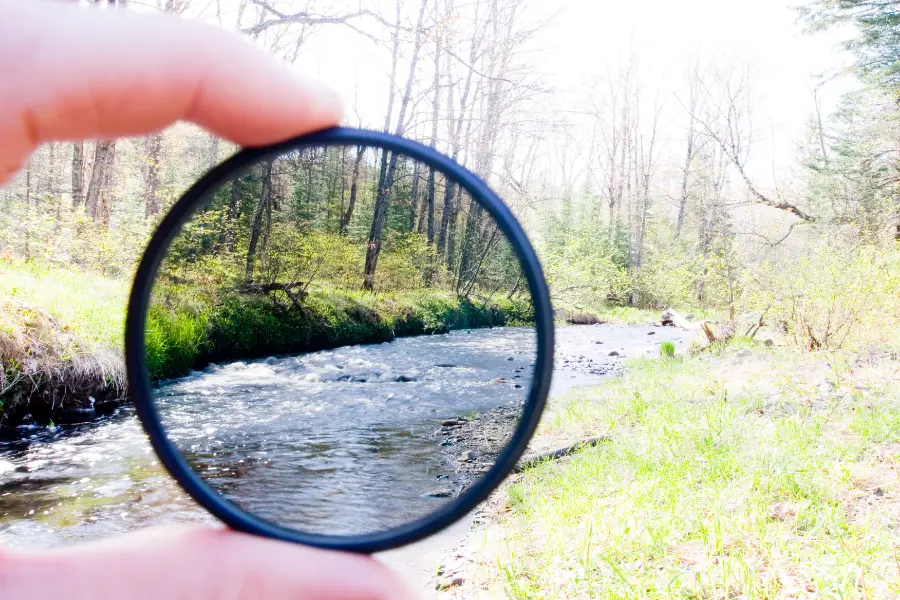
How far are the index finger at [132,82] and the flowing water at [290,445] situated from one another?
1097 millimetres

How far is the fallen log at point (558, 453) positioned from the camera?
466 cm

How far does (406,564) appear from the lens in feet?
11.6

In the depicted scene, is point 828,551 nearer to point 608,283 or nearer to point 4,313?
point 4,313

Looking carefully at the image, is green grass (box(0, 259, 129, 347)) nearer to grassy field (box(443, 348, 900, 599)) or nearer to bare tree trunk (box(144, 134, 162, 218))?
bare tree trunk (box(144, 134, 162, 218))

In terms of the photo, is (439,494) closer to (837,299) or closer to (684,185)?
(837,299)

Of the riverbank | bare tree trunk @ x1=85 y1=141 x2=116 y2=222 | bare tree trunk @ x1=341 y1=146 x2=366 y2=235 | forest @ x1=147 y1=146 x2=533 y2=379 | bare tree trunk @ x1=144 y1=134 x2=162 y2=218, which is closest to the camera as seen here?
bare tree trunk @ x1=341 y1=146 x2=366 y2=235

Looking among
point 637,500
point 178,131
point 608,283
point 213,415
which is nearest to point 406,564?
point 637,500

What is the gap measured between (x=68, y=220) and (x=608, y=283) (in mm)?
21325

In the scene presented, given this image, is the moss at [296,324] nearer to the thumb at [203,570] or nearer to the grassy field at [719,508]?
the grassy field at [719,508]

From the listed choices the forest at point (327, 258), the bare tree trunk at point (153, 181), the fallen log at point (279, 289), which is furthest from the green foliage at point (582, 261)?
the fallen log at point (279, 289)

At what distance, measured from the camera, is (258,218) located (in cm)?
276

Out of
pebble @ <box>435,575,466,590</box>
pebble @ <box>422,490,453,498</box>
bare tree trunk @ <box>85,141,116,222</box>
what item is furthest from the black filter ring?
bare tree trunk @ <box>85,141,116,222</box>

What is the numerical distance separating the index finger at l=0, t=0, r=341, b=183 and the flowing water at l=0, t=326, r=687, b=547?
1.10 metres

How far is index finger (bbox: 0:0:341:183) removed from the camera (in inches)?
41.3
